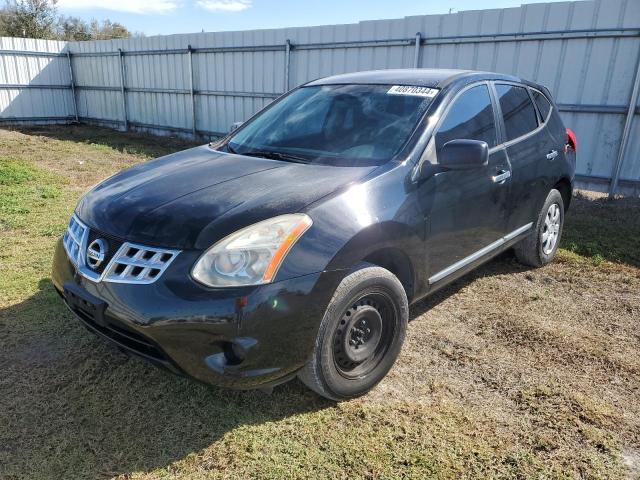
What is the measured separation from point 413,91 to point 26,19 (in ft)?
109

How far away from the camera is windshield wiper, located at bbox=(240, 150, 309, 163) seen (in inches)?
117

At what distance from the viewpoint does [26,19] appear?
28625 mm

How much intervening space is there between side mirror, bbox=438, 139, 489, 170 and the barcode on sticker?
51 cm

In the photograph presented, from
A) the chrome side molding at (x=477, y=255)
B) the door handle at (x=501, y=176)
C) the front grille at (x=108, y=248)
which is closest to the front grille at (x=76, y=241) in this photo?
the front grille at (x=108, y=248)

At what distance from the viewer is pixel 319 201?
7.71ft

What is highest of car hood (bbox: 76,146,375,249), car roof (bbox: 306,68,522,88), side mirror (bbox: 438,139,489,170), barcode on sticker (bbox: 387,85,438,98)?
car roof (bbox: 306,68,522,88)

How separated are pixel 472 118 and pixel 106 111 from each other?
1560 centimetres

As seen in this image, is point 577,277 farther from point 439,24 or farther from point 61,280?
point 439,24

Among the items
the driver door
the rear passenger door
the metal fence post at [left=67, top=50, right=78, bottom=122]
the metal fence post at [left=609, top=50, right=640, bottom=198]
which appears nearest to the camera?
the driver door

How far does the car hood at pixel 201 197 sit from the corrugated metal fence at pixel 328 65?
640 cm

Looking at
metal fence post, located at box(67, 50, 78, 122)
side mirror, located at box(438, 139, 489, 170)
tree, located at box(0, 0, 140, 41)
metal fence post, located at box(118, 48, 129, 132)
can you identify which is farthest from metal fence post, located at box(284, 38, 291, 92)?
tree, located at box(0, 0, 140, 41)

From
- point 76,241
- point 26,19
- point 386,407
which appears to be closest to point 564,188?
point 386,407

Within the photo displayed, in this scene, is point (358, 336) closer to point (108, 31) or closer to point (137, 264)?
point (137, 264)

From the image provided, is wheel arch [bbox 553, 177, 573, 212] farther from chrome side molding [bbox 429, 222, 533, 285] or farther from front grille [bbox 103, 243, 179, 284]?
front grille [bbox 103, 243, 179, 284]
